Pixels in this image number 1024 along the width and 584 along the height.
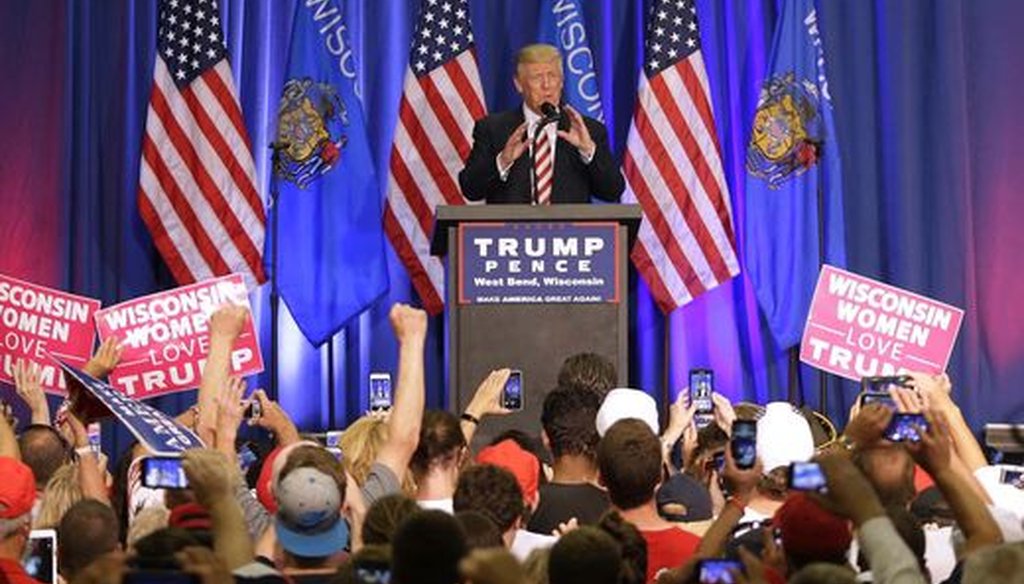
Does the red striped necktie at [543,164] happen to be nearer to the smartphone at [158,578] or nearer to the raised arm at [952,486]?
the raised arm at [952,486]

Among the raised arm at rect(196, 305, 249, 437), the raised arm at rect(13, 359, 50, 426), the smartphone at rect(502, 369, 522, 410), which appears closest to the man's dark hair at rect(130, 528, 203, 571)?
the raised arm at rect(196, 305, 249, 437)

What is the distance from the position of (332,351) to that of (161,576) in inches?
323

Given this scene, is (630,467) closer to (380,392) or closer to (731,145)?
(380,392)

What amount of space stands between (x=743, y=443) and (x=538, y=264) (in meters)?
3.65

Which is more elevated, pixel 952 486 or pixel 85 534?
pixel 952 486

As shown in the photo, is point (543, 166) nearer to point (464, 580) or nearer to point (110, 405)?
point (110, 405)

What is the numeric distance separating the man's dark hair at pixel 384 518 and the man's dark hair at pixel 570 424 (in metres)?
1.57

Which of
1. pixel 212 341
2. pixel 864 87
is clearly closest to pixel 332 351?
pixel 864 87

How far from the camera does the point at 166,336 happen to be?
870cm

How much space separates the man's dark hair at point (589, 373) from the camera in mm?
7062

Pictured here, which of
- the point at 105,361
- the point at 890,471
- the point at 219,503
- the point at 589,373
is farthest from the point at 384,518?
the point at 105,361

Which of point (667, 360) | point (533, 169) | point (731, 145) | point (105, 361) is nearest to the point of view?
point (105, 361)

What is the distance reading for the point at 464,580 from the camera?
3.77 meters

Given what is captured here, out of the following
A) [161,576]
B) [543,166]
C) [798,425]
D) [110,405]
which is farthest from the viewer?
[543,166]
